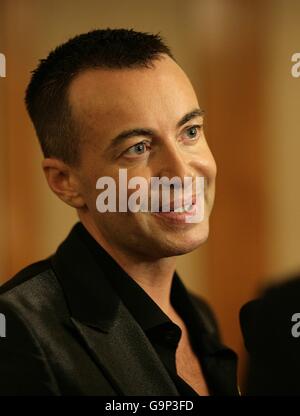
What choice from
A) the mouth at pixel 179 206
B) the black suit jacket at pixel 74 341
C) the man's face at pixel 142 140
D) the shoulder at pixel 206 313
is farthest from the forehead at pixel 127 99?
the shoulder at pixel 206 313

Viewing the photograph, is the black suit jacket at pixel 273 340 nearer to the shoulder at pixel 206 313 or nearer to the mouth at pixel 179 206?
the shoulder at pixel 206 313

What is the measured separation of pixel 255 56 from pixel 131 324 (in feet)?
1.68

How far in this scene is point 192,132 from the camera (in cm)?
92

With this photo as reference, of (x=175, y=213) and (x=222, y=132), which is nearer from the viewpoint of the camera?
(x=175, y=213)

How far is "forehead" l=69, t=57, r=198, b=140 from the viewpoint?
2.85ft

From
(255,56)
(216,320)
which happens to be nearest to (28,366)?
(216,320)

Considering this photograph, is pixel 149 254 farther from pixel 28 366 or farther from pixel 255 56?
pixel 255 56

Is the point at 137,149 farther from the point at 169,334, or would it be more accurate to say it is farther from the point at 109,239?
the point at 169,334

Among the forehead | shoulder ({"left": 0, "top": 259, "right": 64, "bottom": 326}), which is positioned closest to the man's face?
the forehead

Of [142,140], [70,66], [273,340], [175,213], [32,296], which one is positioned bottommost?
[273,340]

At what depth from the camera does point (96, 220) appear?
3.12ft

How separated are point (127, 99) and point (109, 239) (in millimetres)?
220

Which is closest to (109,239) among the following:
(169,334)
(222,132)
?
(169,334)

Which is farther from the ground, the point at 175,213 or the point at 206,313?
the point at 175,213
